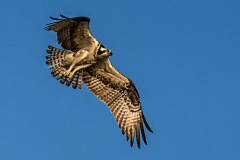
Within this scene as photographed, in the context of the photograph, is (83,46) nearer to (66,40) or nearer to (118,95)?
(66,40)

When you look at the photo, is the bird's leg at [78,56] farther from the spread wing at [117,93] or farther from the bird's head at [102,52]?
the spread wing at [117,93]

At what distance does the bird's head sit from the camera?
19047 mm

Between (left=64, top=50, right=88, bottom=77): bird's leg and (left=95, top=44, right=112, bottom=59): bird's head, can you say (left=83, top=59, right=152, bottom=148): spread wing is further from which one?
(left=64, top=50, right=88, bottom=77): bird's leg

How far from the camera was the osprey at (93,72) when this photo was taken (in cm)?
1881

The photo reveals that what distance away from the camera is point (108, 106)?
787 inches

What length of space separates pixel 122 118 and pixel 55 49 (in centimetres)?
282

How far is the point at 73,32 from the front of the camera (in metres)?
18.8

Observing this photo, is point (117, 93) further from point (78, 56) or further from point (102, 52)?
point (78, 56)

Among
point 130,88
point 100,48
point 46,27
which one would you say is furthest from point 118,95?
point 46,27

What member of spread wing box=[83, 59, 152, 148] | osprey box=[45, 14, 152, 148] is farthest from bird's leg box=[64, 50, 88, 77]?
spread wing box=[83, 59, 152, 148]

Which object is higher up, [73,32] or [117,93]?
[73,32]

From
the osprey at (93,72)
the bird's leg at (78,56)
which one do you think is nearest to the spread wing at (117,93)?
the osprey at (93,72)

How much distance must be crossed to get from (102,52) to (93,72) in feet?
3.87

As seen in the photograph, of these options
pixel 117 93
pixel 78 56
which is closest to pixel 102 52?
pixel 78 56
